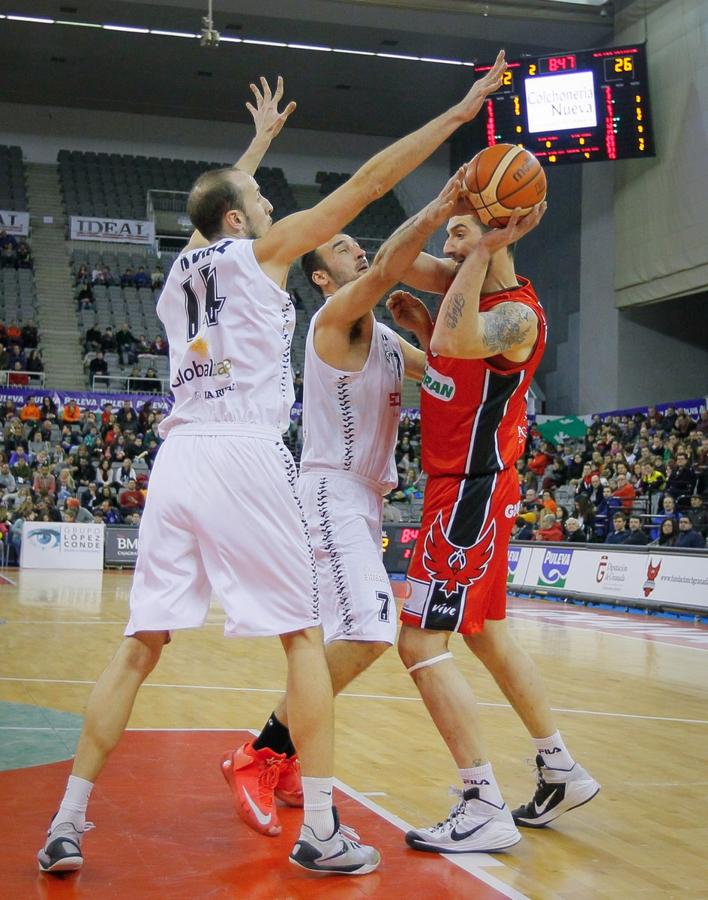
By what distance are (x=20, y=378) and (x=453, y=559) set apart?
2484 centimetres

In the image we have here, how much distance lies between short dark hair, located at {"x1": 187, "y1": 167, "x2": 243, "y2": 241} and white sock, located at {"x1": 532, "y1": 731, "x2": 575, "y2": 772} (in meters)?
2.35

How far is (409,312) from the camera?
4.59m

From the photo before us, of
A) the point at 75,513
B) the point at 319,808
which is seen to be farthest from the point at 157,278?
the point at 319,808

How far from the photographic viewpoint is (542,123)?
23188 mm

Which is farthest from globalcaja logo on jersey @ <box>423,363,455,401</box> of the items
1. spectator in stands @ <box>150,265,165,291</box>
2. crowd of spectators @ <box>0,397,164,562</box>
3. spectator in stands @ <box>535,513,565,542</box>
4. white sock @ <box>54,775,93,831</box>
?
spectator in stands @ <box>150,265,165,291</box>

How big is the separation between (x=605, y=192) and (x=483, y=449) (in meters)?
25.7

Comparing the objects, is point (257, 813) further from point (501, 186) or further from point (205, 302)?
point (501, 186)

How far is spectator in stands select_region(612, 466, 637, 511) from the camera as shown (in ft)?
64.4

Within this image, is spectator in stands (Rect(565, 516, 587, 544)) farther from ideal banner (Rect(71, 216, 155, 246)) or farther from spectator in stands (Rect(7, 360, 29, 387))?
ideal banner (Rect(71, 216, 155, 246))

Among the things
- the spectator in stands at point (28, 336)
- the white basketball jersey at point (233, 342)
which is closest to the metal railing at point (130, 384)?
the spectator in stands at point (28, 336)

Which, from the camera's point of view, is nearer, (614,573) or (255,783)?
(255,783)

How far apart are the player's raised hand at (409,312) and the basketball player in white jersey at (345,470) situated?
4.3 inches

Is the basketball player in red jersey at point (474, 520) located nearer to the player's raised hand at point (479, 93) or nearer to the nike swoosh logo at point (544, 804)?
the nike swoosh logo at point (544, 804)

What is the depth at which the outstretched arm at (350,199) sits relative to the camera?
3.67 meters
